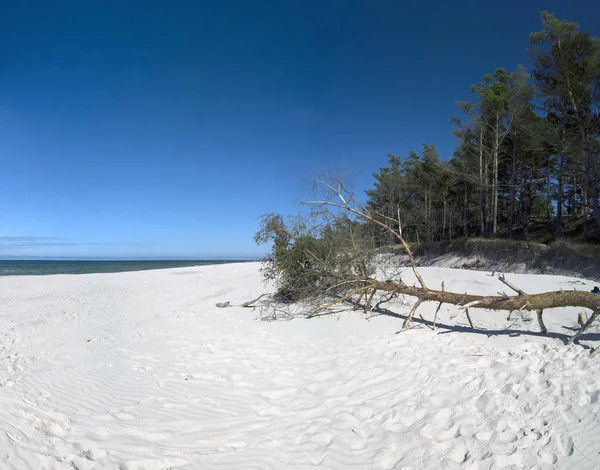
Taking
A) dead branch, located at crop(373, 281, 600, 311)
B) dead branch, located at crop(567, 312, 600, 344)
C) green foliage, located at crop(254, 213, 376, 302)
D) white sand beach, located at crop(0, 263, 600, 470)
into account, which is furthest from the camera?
green foliage, located at crop(254, 213, 376, 302)

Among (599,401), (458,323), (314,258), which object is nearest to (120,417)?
(599,401)

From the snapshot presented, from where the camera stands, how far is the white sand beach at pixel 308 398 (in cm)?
276

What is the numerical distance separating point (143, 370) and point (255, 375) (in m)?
1.81

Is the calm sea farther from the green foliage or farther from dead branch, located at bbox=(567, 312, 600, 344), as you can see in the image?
dead branch, located at bbox=(567, 312, 600, 344)

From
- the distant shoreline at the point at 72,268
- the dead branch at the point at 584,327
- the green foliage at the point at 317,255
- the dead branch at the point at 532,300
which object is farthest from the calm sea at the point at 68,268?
the dead branch at the point at 584,327

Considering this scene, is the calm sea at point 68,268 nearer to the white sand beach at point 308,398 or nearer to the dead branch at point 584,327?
the white sand beach at point 308,398

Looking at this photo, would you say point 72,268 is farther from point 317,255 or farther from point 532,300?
point 532,300

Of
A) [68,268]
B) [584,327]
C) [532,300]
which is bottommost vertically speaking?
[68,268]

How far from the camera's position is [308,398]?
3996 millimetres

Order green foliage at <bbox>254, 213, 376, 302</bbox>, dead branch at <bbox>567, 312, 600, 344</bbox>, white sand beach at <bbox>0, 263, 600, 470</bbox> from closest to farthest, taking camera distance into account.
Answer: white sand beach at <bbox>0, 263, 600, 470</bbox>, dead branch at <bbox>567, 312, 600, 344</bbox>, green foliage at <bbox>254, 213, 376, 302</bbox>

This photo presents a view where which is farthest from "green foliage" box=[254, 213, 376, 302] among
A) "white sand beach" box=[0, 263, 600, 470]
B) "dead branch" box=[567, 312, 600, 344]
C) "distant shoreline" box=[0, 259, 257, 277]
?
"distant shoreline" box=[0, 259, 257, 277]

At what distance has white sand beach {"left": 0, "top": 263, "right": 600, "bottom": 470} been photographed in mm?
2758

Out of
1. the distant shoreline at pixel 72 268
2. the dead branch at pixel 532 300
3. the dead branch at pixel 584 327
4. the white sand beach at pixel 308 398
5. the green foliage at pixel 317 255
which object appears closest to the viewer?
the white sand beach at pixel 308 398

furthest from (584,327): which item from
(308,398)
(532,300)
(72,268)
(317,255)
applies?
(72,268)
